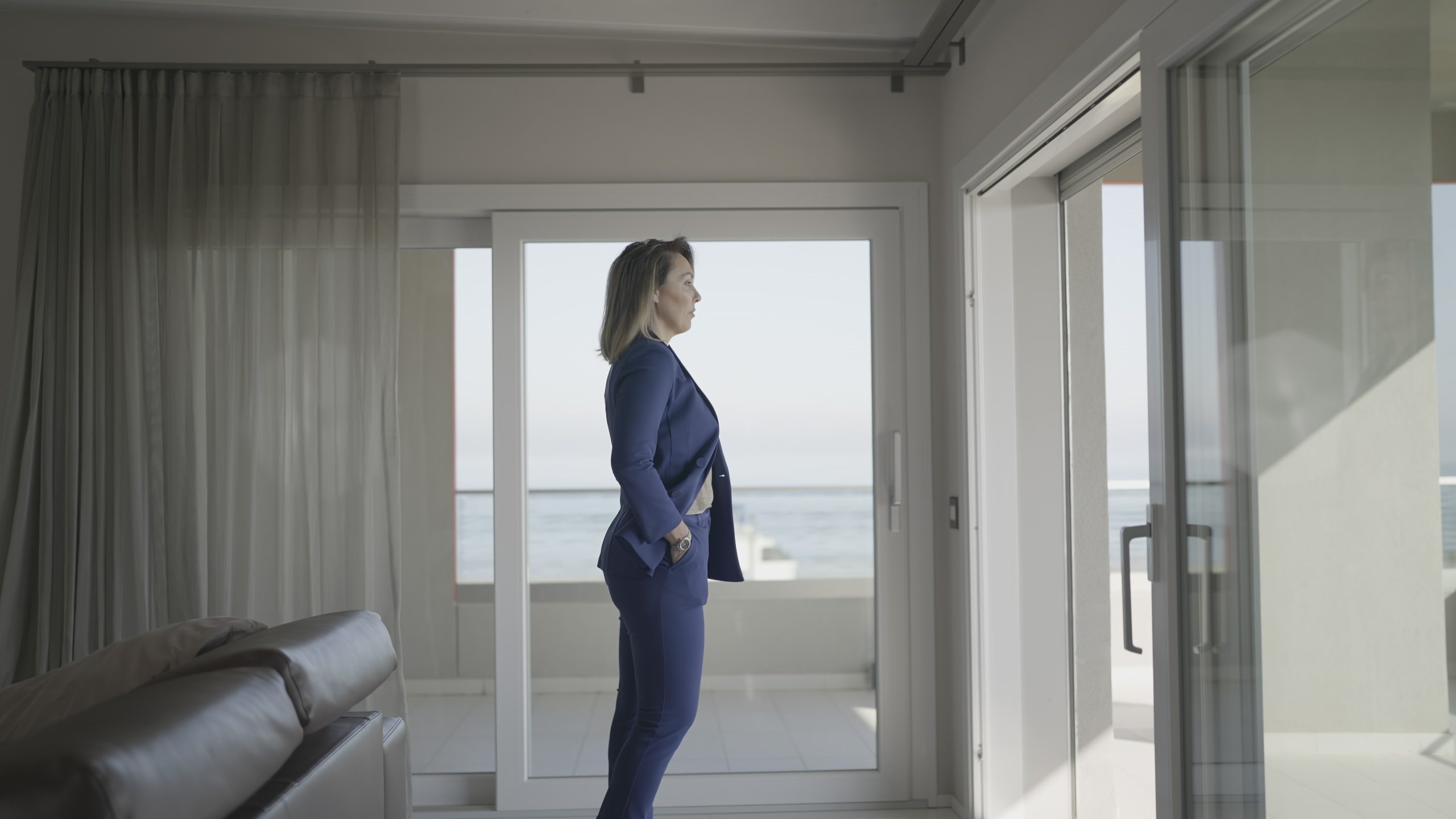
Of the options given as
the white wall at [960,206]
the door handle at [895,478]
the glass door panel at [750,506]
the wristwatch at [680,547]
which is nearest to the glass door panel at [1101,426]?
the white wall at [960,206]

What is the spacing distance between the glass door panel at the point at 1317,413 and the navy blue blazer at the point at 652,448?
1.08 metres

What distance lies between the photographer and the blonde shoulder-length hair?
240cm

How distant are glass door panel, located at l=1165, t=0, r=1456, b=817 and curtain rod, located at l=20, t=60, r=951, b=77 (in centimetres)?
154

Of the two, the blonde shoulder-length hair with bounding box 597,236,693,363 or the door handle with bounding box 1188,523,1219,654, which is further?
the blonde shoulder-length hair with bounding box 597,236,693,363

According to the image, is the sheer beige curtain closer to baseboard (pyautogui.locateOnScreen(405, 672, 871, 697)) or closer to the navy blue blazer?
baseboard (pyautogui.locateOnScreen(405, 672, 871, 697))

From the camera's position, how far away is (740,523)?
10.5 ft

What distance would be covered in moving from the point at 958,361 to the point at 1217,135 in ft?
4.61

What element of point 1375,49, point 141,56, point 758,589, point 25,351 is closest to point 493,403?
point 758,589

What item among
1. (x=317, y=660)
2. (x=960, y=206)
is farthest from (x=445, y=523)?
(x=960, y=206)

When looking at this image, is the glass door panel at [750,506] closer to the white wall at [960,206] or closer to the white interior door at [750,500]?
the white interior door at [750,500]

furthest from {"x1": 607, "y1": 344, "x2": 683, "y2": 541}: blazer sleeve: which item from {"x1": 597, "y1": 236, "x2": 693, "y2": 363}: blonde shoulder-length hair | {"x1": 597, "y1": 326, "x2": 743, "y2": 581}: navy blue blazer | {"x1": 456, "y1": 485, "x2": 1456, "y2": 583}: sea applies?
{"x1": 456, "y1": 485, "x2": 1456, "y2": 583}: sea

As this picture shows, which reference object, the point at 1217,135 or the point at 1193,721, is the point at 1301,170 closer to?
the point at 1217,135

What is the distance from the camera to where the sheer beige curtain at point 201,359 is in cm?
290

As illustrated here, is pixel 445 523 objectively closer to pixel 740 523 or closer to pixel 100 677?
pixel 740 523
